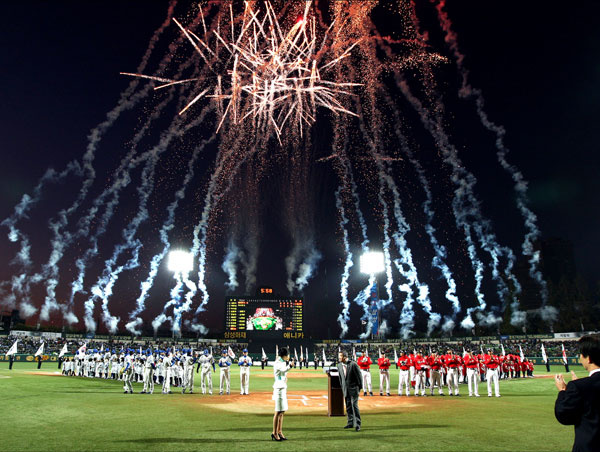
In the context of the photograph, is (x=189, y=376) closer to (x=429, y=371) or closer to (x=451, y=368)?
(x=429, y=371)

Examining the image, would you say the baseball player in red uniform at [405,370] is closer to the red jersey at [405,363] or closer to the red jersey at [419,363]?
the red jersey at [405,363]

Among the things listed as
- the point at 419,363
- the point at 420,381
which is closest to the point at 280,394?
the point at 419,363

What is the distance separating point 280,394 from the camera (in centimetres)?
1049

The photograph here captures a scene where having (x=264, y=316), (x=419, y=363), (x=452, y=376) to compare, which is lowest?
(x=452, y=376)

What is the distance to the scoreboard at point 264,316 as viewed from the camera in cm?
6906

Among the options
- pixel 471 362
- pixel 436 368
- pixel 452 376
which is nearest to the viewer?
pixel 471 362

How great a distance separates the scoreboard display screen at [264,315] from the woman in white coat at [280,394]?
59.3 m

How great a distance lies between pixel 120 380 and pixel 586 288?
332ft

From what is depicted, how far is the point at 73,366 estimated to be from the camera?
34844mm

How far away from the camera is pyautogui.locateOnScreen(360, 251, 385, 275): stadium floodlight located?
6501 centimetres

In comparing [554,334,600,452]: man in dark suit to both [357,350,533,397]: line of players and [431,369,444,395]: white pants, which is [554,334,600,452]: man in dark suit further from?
[431,369,444,395]: white pants

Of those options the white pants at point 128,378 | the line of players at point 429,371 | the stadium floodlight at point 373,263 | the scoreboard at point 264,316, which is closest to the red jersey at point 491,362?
the line of players at point 429,371

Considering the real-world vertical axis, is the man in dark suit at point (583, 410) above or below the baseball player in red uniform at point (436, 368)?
above

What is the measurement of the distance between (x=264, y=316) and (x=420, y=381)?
49.9 metres
